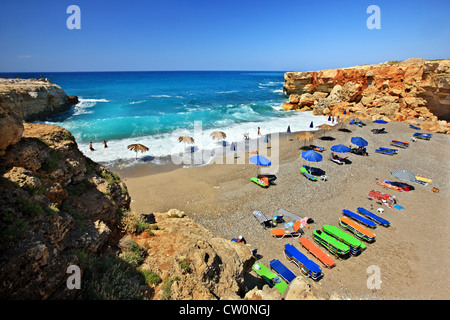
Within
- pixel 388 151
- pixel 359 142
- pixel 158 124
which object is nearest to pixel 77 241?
pixel 359 142

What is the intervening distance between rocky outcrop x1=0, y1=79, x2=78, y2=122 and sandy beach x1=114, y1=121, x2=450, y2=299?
23621mm

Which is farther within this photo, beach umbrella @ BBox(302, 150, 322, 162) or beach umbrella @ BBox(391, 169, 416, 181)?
Answer: beach umbrella @ BBox(302, 150, 322, 162)

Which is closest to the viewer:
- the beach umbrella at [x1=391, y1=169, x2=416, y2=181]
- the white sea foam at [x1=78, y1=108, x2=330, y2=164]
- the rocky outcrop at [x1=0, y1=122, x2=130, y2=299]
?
the rocky outcrop at [x1=0, y1=122, x2=130, y2=299]

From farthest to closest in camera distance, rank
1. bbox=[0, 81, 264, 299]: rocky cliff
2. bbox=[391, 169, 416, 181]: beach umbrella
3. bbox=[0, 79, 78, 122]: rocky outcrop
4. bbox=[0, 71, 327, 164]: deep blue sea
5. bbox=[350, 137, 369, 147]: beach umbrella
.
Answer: bbox=[0, 79, 78, 122]: rocky outcrop → bbox=[0, 71, 327, 164]: deep blue sea → bbox=[350, 137, 369, 147]: beach umbrella → bbox=[391, 169, 416, 181]: beach umbrella → bbox=[0, 81, 264, 299]: rocky cliff

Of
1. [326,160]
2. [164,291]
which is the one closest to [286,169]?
[326,160]

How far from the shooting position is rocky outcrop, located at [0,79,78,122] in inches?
1102

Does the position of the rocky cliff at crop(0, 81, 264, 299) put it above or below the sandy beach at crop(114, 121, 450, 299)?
above

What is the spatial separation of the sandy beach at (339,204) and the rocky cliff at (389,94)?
1019 cm

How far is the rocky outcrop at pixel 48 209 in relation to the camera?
358cm

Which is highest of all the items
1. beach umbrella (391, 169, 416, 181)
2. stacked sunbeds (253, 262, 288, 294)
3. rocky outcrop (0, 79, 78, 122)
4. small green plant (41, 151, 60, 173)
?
rocky outcrop (0, 79, 78, 122)

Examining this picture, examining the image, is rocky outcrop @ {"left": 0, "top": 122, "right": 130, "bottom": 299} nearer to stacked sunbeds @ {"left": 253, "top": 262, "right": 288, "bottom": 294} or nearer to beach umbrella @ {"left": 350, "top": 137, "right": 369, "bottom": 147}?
stacked sunbeds @ {"left": 253, "top": 262, "right": 288, "bottom": 294}

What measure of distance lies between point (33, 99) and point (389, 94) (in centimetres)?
5481

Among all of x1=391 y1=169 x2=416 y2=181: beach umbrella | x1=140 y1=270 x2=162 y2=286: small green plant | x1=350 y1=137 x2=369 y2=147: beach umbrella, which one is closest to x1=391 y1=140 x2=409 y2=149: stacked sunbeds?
x1=350 y1=137 x2=369 y2=147: beach umbrella
